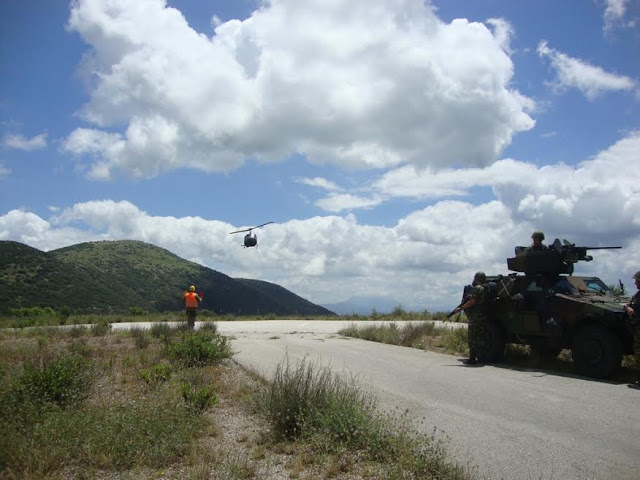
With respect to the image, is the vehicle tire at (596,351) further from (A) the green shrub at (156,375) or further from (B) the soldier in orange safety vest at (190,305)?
(B) the soldier in orange safety vest at (190,305)

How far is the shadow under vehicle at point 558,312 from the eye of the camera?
9234mm

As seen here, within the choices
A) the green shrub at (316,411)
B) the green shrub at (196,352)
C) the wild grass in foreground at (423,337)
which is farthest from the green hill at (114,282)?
the green shrub at (316,411)

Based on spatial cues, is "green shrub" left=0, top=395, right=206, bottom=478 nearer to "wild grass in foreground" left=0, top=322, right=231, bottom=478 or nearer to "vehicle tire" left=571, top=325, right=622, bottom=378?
"wild grass in foreground" left=0, top=322, right=231, bottom=478

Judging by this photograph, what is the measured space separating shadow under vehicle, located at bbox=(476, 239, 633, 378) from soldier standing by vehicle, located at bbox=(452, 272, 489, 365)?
0.56 ft

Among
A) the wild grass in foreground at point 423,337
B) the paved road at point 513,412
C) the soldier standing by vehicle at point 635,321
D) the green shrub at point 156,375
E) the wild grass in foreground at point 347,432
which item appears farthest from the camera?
the wild grass in foreground at point 423,337

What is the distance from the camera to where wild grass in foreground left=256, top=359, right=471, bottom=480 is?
4699 millimetres

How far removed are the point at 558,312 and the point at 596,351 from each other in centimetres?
98

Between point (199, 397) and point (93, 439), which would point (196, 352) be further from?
point (93, 439)

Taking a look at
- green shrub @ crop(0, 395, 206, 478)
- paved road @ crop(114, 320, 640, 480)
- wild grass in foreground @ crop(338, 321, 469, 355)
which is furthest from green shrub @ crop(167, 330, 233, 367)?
wild grass in foreground @ crop(338, 321, 469, 355)

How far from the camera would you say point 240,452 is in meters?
5.72

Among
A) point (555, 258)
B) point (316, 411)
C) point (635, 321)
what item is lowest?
point (316, 411)

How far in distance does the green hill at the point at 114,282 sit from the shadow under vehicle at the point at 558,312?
30.9 m

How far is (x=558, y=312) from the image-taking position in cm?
1002

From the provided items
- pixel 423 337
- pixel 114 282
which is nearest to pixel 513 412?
pixel 423 337
